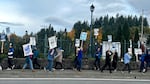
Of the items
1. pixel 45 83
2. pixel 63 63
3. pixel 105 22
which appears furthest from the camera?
pixel 105 22

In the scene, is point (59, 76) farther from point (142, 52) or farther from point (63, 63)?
point (142, 52)

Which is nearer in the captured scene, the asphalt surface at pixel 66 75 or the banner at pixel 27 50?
the asphalt surface at pixel 66 75

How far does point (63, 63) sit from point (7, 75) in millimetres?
6046

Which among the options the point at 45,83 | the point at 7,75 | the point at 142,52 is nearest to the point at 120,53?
the point at 142,52

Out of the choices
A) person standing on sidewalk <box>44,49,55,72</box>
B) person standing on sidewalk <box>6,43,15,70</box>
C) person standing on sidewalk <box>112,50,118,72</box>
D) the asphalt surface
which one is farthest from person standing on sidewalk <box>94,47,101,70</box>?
person standing on sidewalk <box>6,43,15,70</box>

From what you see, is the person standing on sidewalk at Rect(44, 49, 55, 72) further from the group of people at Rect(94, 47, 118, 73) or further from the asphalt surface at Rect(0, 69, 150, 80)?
the group of people at Rect(94, 47, 118, 73)

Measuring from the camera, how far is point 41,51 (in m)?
31.8

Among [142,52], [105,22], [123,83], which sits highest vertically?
[105,22]

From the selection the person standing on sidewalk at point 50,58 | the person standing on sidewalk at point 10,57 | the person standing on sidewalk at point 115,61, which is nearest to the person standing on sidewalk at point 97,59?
the person standing on sidewalk at point 115,61

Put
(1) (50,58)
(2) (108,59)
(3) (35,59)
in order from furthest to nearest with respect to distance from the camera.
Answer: (3) (35,59)
(2) (108,59)
(1) (50,58)

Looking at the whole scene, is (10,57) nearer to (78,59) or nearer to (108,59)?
(78,59)

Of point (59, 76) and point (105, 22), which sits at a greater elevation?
point (105, 22)

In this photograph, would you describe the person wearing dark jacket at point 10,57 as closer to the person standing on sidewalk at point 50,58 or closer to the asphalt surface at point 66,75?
the asphalt surface at point 66,75

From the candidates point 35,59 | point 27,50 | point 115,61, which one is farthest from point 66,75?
point 115,61
